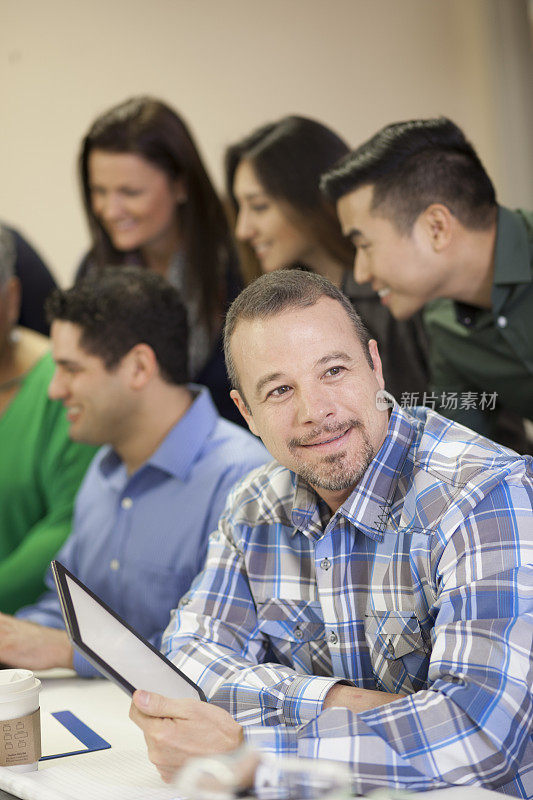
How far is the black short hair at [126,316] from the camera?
196cm

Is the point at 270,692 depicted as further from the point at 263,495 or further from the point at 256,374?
the point at 256,374

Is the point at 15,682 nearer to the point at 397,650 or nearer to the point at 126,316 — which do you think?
the point at 397,650

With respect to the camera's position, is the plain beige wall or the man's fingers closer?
the man's fingers

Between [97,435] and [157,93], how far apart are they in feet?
4.82

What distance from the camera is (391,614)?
1216 millimetres

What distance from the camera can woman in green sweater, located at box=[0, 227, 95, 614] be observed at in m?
2.11

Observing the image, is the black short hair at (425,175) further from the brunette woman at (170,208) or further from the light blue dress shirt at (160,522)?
the brunette woman at (170,208)

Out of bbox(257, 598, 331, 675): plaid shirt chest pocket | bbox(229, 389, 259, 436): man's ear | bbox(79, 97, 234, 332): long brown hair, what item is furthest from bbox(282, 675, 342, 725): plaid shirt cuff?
bbox(79, 97, 234, 332): long brown hair

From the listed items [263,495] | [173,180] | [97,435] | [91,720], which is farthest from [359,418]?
[173,180]

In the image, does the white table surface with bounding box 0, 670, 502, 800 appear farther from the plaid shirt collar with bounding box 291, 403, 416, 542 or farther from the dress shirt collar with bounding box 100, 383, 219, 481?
the dress shirt collar with bounding box 100, 383, 219, 481

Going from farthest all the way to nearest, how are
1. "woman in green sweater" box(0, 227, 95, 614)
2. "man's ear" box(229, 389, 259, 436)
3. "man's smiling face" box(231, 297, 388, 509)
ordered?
"woman in green sweater" box(0, 227, 95, 614) → "man's ear" box(229, 389, 259, 436) → "man's smiling face" box(231, 297, 388, 509)

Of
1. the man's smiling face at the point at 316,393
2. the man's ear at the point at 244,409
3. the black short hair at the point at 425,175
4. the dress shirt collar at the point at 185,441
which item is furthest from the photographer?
the dress shirt collar at the point at 185,441

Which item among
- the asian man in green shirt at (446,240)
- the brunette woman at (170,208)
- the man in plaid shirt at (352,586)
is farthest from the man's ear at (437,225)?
the brunette woman at (170,208)

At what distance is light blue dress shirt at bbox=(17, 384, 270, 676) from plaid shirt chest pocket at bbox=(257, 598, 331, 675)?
16.4 inches
